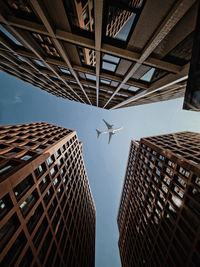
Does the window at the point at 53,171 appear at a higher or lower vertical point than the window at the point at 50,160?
lower

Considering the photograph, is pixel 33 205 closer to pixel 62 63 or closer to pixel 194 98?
pixel 62 63

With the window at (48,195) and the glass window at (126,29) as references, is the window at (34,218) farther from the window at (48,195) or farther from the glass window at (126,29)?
the glass window at (126,29)

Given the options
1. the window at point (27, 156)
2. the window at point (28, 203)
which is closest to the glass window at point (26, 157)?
the window at point (27, 156)

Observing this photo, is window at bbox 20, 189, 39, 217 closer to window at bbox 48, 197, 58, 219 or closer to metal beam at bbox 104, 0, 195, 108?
window at bbox 48, 197, 58, 219

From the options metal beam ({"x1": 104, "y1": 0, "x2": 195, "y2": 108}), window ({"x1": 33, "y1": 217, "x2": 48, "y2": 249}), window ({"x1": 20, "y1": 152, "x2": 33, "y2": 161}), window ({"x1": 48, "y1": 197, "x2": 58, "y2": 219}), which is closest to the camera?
metal beam ({"x1": 104, "y1": 0, "x2": 195, "y2": 108})

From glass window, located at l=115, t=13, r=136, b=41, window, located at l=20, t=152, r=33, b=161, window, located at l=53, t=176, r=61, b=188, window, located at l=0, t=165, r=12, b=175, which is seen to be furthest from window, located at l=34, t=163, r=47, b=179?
glass window, located at l=115, t=13, r=136, b=41

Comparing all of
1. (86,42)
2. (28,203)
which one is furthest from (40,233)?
(86,42)

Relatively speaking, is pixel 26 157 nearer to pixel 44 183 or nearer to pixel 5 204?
pixel 44 183

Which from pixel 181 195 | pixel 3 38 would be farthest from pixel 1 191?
pixel 181 195
